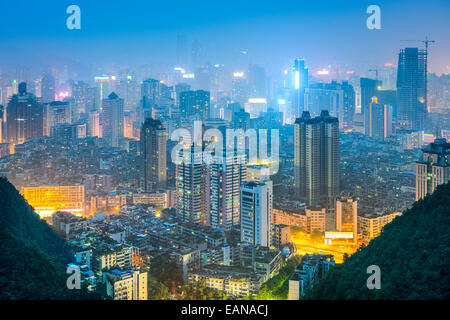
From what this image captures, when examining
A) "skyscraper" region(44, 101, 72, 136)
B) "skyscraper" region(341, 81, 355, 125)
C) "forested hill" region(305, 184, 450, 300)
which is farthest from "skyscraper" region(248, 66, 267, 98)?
"forested hill" region(305, 184, 450, 300)

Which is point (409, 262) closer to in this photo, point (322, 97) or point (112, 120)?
point (322, 97)

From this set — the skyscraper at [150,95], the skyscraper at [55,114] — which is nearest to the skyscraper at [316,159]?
the skyscraper at [150,95]

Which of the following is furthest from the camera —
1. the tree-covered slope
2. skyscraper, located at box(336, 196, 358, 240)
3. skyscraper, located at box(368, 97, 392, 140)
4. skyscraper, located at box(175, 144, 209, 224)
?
skyscraper, located at box(368, 97, 392, 140)

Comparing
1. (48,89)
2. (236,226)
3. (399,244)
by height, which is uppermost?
(48,89)

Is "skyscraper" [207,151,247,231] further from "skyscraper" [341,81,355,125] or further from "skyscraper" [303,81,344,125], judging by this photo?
"skyscraper" [341,81,355,125]

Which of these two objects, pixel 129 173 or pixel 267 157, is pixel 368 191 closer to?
pixel 267 157

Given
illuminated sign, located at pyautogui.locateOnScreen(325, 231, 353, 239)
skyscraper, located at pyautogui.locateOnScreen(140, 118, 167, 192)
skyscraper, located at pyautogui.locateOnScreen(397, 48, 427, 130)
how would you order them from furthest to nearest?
1. skyscraper, located at pyautogui.locateOnScreen(397, 48, 427, 130)
2. skyscraper, located at pyautogui.locateOnScreen(140, 118, 167, 192)
3. illuminated sign, located at pyautogui.locateOnScreen(325, 231, 353, 239)

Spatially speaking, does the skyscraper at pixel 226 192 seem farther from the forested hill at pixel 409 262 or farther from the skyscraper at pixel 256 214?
the forested hill at pixel 409 262

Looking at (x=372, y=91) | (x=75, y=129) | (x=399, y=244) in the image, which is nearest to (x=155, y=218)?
(x=399, y=244)
